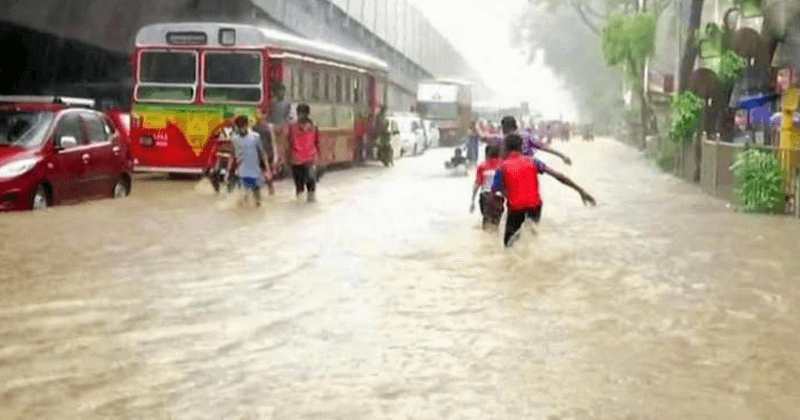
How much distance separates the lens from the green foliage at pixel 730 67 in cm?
2992

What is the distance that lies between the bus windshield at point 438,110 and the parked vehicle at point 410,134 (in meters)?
9.83

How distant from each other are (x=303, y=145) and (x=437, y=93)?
137ft

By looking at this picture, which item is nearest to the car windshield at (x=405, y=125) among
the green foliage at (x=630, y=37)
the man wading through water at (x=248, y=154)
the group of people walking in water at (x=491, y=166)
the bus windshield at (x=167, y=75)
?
the green foliage at (x=630, y=37)

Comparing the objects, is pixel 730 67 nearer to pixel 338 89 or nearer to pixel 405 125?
pixel 338 89

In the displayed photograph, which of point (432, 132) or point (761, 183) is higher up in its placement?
point (432, 132)

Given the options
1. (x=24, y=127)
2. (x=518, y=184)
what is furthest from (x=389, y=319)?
(x=24, y=127)

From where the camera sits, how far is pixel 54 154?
17.9 m

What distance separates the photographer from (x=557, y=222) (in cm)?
1905

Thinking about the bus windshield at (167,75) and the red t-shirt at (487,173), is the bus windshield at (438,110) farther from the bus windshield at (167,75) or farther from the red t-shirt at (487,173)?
the red t-shirt at (487,173)

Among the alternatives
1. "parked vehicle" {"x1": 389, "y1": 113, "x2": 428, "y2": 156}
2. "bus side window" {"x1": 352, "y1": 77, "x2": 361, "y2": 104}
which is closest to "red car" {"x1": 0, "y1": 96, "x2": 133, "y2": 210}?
"bus side window" {"x1": 352, "y1": 77, "x2": 361, "y2": 104}

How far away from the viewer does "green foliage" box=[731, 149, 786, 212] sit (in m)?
20.6

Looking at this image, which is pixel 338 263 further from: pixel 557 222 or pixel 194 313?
pixel 557 222

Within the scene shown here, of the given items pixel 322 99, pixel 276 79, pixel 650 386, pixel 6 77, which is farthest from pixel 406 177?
pixel 650 386

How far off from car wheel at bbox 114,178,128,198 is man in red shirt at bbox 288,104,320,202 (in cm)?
261
